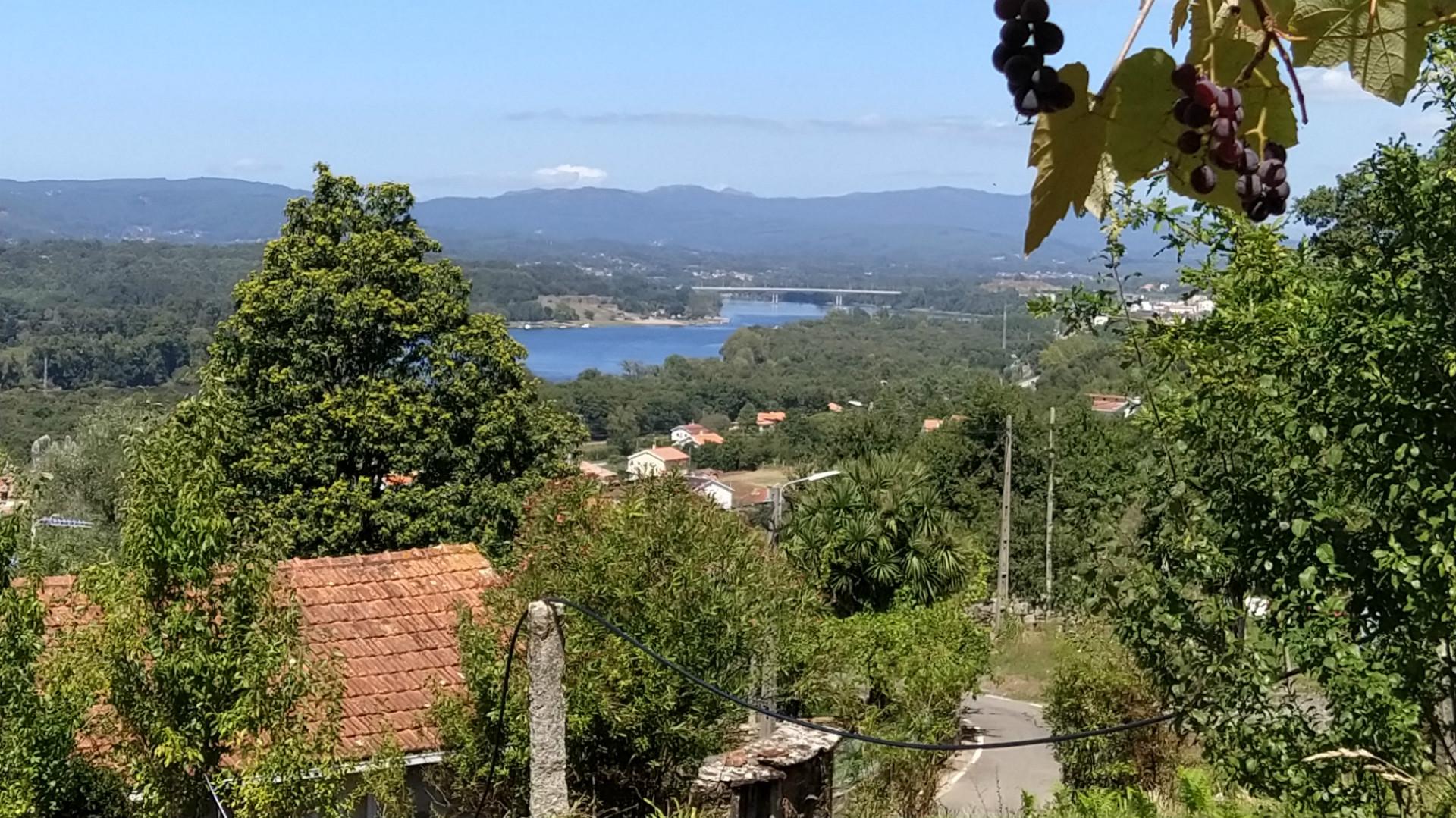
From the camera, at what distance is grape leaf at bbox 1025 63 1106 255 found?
556 millimetres

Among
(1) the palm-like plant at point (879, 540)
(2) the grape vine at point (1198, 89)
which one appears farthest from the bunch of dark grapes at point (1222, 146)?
(1) the palm-like plant at point (879, 540)

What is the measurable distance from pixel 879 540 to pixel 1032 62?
1540cm

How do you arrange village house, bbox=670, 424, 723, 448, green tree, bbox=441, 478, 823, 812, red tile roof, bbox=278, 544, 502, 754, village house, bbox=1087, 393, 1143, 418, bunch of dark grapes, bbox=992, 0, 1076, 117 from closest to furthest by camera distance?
bunch of dark grapes, bbox=992, 0, 1076, 117 < green tree, bbox=441, 478, 823, 812 < red tile roof, bbox=278, 544, 502, 754 < village house, bbox=1087, 393, 1143, 418 < village house, bbox=670, 424, 723, 448

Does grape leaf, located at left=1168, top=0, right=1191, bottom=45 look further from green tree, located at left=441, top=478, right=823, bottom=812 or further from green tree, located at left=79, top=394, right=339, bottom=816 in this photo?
green tree, located at left=441, top=478, right=823, bottom=812

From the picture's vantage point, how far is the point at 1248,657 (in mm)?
3822

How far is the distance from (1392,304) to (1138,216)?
1.87 m

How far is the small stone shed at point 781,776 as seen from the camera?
6.12 m

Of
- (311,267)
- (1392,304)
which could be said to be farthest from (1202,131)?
(311,267)

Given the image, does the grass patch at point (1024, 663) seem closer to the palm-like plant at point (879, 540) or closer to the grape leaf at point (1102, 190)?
the palm-like plant at point (879, 540)

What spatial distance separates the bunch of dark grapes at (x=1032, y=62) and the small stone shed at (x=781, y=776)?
224 inches

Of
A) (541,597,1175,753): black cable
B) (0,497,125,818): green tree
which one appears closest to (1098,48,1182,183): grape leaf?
(541,597,1175,753): black cable

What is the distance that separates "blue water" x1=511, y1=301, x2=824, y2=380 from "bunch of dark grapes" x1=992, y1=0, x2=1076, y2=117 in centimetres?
7814

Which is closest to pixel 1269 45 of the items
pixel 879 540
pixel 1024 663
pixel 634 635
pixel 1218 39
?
pixel 1218 39

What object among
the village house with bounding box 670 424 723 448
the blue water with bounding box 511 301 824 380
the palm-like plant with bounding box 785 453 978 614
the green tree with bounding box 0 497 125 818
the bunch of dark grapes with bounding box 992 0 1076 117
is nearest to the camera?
the bunch of dark grapes with bounding box 992 0 1076 117
